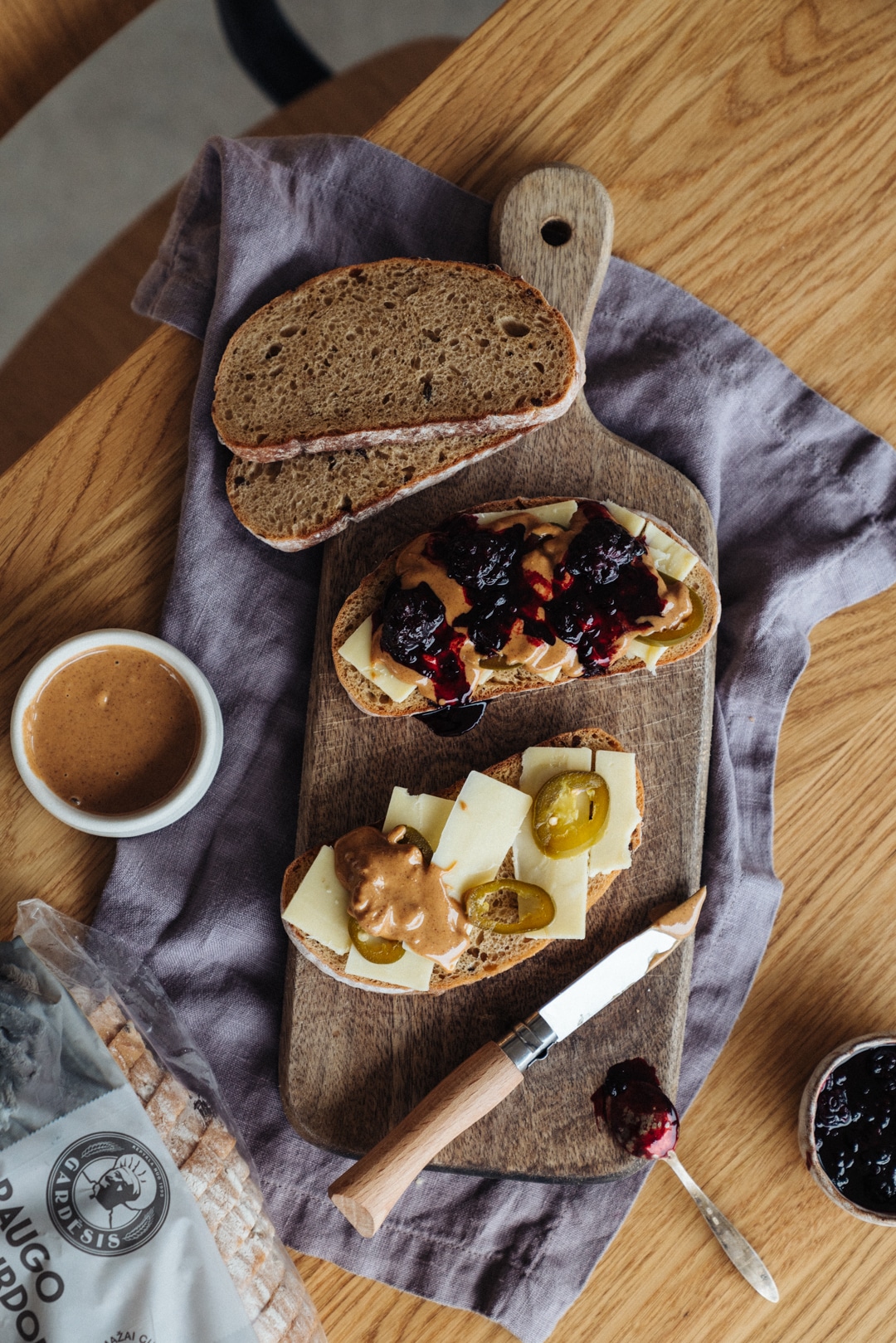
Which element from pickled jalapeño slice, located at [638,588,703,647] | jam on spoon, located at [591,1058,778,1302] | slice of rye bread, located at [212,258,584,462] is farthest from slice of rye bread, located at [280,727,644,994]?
slice of rye bread, located at [212,258,584,462]

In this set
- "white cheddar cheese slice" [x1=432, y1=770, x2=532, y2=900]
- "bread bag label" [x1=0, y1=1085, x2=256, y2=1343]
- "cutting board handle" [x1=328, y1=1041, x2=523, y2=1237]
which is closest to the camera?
"bread bag label" [x1=0, y1=1085, x2=256, y2=1343]

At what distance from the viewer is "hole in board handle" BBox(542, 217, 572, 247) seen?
257 cm

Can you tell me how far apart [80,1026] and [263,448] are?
54.3 inches

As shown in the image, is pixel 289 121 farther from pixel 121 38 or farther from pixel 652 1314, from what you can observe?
pixel 652 1314

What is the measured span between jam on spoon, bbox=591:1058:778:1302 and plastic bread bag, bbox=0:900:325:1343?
0.87 m

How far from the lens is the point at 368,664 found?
2.47m

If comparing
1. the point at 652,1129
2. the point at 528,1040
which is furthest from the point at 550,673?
the point at 652,1129

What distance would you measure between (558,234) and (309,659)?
1.28 metres

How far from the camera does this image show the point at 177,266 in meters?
2.63

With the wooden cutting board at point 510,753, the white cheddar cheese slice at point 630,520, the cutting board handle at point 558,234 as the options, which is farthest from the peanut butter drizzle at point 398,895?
the cutting board handle at point 558,234

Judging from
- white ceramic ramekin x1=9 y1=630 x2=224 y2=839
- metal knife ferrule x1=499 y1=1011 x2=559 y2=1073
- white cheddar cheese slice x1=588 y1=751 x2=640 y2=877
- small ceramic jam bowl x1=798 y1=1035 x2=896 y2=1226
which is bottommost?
small ceramic jam bowl x1=798 y1=1035 x2=896 y2=1226

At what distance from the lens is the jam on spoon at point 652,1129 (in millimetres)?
2438

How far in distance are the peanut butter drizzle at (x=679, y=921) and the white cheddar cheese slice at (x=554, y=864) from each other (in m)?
0.22

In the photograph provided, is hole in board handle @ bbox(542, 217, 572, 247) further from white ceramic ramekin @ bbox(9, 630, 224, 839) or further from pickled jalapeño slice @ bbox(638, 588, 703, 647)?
white ceramic ramekin @ bbox(9, 630, 224, 839)
